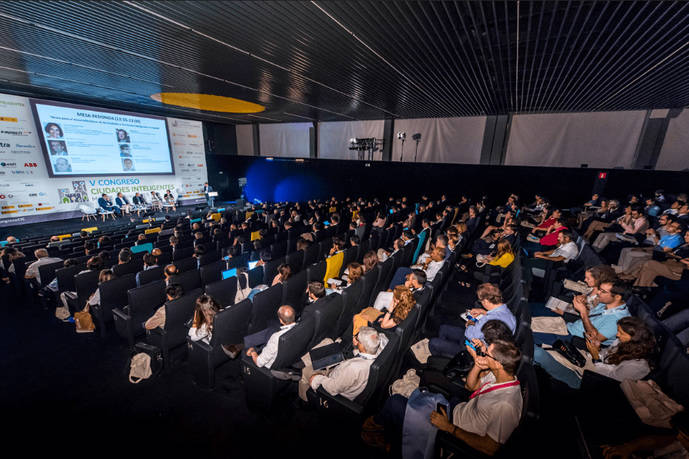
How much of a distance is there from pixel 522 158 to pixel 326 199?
9918 millimetres

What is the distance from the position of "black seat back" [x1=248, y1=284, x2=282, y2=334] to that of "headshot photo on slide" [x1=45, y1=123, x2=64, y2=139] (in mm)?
12987

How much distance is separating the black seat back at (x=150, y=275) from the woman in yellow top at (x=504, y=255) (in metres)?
5.94

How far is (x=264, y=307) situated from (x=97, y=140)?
43.3 ft

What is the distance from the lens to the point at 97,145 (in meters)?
11.7

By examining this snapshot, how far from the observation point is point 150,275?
14.9 ft

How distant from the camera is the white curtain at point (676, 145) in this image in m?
8.79

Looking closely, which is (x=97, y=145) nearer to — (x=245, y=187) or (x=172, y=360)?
(x=245, y=187)

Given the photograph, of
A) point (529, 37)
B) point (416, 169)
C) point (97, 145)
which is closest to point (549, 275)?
point (529, 37)

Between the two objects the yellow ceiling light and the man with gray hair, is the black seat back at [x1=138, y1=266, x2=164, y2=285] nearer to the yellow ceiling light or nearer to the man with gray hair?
the man with gray hair

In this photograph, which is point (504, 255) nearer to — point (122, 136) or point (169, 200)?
point (122, 136)

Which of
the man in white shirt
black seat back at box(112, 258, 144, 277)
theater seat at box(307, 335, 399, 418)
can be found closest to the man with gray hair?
theater seat at box(307, 335, 399, 418)

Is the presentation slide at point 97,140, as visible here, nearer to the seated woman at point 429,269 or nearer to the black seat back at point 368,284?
the black seat back at point 368,284

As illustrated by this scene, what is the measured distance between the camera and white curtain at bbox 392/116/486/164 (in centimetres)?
1219

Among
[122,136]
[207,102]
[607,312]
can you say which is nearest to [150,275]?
[607,312]
